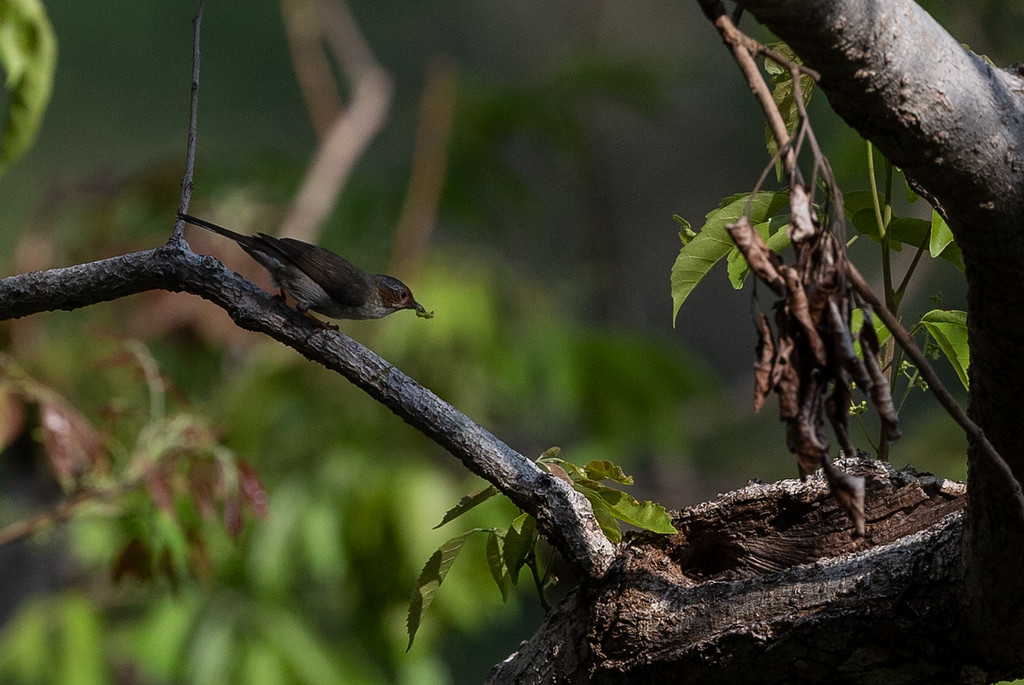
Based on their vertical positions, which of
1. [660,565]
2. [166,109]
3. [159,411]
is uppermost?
[166,109]

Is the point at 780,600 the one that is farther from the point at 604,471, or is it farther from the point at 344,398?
the point at 344,398

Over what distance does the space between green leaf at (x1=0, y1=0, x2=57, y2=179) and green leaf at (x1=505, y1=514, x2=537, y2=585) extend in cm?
89

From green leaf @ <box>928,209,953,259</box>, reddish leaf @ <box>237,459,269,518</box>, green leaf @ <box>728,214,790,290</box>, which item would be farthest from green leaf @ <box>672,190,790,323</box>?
reddish leaf @ <box>237,459,269,518</box>

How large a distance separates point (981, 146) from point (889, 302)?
321mm

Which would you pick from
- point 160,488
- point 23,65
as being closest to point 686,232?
point 23,65

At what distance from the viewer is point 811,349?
0.71 m

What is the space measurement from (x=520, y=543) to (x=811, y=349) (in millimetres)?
560

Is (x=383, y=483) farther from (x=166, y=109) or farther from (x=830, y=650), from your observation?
(x=166, y=109)

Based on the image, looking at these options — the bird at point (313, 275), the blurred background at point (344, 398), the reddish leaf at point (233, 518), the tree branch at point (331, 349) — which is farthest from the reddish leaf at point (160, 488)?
the tree branch at point (331, 349)

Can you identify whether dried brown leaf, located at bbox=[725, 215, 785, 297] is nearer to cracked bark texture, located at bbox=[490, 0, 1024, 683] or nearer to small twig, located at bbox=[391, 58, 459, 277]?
cracked bark texture, located at bbox=[490, 0, 1024, 683]

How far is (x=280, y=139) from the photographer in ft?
32.6

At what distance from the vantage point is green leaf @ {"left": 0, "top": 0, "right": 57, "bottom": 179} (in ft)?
4.75

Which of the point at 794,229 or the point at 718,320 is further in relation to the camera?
the point at 718,320

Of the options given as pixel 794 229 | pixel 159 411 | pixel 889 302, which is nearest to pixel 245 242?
pixel 159 411
